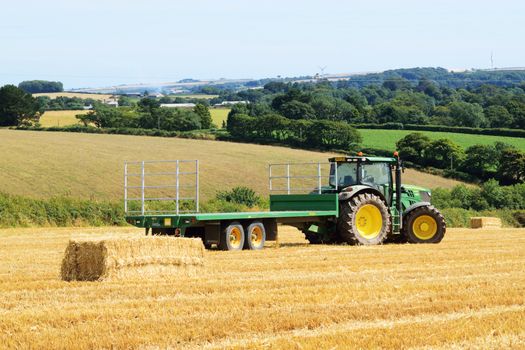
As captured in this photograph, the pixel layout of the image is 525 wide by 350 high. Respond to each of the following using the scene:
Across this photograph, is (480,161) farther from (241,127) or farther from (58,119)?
(58,119)

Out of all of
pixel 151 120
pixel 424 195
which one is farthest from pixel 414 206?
pixel 151 120

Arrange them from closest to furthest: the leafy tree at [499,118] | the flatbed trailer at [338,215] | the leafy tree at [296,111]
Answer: the flatbed trailer at [338,215], the leafy tree at [296,111], the leafy tree at [499,118]

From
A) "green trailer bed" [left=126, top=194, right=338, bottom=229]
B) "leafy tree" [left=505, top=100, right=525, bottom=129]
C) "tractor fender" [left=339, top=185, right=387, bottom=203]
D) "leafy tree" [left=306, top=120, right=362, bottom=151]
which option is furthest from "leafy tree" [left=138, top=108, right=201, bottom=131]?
"tractor fender" [left=339, top=185, right=387, bottom=203]

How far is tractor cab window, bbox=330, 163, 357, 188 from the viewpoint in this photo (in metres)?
22.7


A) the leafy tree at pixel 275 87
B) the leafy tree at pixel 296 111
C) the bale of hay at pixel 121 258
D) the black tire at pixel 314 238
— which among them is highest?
the leafy tree at pixel 275 87

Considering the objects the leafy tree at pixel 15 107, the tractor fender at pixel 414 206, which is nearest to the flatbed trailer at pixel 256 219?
the tractor fender at pixel 414 206

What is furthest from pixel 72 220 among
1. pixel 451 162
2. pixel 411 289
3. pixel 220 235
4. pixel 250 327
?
pixel 451 162

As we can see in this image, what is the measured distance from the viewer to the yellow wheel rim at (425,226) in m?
23.4

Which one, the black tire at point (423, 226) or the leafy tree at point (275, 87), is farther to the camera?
the leafy tree at point (275, 87)

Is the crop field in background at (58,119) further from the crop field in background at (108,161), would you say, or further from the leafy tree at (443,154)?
the leafy tree at (443,154)

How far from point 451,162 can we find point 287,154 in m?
12.3

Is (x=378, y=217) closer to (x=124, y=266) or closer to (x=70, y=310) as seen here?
(x=124, y=266)

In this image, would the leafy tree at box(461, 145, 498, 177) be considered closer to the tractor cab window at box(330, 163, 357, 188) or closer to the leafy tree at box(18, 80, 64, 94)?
the tractor cab window at box(330, 163, 357, 188)

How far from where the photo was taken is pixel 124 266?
14.4 metres
